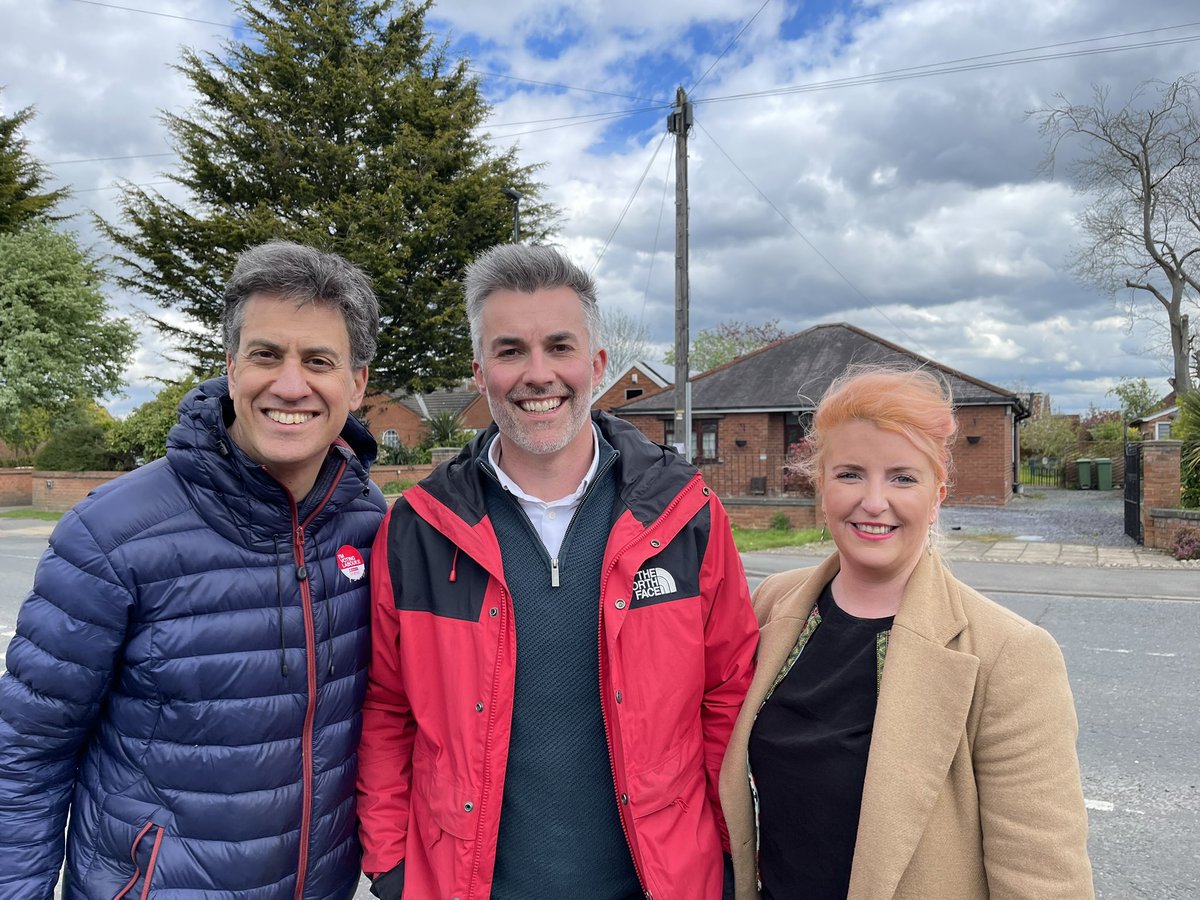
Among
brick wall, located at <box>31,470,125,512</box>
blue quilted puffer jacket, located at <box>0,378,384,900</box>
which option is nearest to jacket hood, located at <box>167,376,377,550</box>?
blue quilted puffer jacket, located at <box>0,378,384,900</box>

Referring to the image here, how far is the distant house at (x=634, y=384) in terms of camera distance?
41.8 m

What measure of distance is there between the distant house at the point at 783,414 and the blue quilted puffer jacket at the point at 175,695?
2128cm

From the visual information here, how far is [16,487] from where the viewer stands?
1032 inches

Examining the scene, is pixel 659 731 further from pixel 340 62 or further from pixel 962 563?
pixel 340 62

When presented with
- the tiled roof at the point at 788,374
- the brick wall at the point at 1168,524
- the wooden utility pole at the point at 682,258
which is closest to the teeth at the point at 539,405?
the wooden utility pole at the point at 682,258

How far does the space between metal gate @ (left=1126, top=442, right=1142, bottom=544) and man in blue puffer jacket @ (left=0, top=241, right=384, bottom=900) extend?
16512 millimetres

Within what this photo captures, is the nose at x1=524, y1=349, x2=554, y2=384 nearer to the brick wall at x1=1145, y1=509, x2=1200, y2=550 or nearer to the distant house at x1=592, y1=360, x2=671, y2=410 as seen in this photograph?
the brick wall at x1=1145, y1=509, x2=1200, y2=550

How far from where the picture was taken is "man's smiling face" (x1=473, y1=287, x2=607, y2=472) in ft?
7.25

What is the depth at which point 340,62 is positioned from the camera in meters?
24.5

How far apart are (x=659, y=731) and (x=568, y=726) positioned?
23 cm

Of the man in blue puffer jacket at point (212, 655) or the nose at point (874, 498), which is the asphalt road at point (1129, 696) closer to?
the man in blue puffer jacket at point (212, 655)

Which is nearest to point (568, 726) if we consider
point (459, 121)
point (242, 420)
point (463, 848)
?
point (463, 848)

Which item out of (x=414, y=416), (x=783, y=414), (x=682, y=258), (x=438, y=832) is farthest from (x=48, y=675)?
(x=414, y=416)

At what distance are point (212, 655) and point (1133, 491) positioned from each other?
1778 cm
